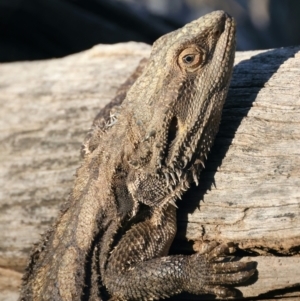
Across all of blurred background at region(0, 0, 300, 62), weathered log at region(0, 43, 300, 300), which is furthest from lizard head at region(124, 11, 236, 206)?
blurred background at region(0, 0, 300, 62)

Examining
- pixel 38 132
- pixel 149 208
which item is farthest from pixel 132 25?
pixel 149 208

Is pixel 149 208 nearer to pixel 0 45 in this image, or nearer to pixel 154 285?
pixel 154 285

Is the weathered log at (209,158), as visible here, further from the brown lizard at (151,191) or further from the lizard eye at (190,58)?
the lizard eye at (190,58)

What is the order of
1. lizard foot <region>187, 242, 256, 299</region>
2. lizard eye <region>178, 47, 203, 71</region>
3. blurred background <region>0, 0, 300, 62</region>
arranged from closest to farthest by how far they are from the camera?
lizard foot <region>187, 242, 256, 299</region>, lizard eye <region>178, 47, 203, 71</region>, blurred background <region>0, 0, 300, 62</region>

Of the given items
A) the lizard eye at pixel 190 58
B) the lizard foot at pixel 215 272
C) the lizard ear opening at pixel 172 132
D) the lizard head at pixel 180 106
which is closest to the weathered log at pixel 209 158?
the lizard foot at pixel 215 272

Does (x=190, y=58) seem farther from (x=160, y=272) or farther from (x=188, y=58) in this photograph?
(x=160, y=272)

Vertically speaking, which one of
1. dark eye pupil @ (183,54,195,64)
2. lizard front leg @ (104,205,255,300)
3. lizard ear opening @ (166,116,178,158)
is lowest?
lizard front leg @ (104,205,255,300)

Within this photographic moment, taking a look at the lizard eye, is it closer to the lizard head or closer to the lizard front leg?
the lizard head

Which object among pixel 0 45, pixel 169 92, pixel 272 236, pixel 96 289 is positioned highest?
pixel 0 45
